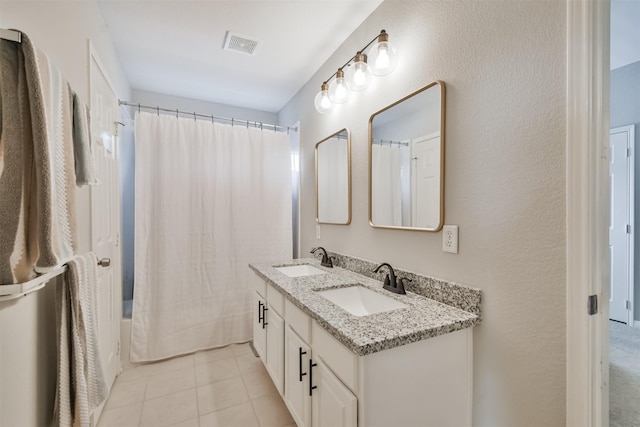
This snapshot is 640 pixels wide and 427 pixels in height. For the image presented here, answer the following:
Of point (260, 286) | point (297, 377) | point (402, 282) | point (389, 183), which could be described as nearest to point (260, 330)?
point (260, 286)

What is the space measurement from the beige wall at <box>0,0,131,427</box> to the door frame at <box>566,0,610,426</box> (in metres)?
1.55

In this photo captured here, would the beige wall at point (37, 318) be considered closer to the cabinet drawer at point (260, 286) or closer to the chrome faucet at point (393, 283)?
the cabinet drawer at point (260, 286)

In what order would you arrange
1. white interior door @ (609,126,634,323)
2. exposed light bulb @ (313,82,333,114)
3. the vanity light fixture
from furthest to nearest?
white interior door @ (609,126,634,323)
exposed light bulb @ (313,82,333,114)
the vanity light fixture

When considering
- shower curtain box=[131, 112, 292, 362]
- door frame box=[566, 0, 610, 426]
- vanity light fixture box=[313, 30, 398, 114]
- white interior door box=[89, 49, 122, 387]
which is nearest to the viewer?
door frame box=[566, 0, 610, 426]

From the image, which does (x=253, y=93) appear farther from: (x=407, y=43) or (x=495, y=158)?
(x=495, y=158)

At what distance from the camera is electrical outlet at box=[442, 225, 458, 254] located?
1.20 meters

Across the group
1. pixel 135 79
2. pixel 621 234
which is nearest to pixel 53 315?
pixel 135 79

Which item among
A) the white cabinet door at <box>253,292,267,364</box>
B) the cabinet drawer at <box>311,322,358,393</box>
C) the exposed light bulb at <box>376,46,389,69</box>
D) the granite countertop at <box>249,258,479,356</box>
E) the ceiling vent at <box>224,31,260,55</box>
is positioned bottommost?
the white cabinet door at <box>253,292,267,364</box>

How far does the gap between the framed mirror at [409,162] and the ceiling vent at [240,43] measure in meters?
1.08

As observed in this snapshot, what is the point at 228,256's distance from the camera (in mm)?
2514

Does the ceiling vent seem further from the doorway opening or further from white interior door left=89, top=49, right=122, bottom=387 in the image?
the doorway opening

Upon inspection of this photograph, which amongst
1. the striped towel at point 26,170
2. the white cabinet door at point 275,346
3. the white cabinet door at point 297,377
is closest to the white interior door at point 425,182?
the white cabinet door at point 297,377

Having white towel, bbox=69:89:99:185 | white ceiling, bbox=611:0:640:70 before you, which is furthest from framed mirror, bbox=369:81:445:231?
white ceiling, bbox=611:0:640:70

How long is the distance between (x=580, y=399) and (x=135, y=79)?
11.5ft
